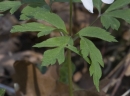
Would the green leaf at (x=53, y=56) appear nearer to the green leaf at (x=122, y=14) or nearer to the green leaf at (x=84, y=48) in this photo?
the green leaf at (x=84, y=48)

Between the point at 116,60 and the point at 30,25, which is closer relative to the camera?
the point at 30,25

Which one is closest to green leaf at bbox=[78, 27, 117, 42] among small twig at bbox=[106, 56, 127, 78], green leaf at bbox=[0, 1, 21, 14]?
green leaf at bbox=[0, 1, 21, 14]

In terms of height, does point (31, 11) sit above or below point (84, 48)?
above

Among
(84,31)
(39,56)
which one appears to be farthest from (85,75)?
(84,31)

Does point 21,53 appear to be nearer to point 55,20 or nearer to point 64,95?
point 64,95

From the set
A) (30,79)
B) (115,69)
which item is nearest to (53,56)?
(30,79)

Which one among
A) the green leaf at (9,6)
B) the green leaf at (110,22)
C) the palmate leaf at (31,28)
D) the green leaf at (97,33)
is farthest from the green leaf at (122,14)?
the green leaf at (9,6)

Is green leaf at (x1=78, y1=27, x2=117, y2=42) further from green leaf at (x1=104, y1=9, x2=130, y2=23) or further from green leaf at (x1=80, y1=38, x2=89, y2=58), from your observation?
green leaf at (x1=104, y1=9, x2=130, y2=23)

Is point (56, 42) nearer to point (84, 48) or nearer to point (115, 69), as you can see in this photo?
point (84, 48)
